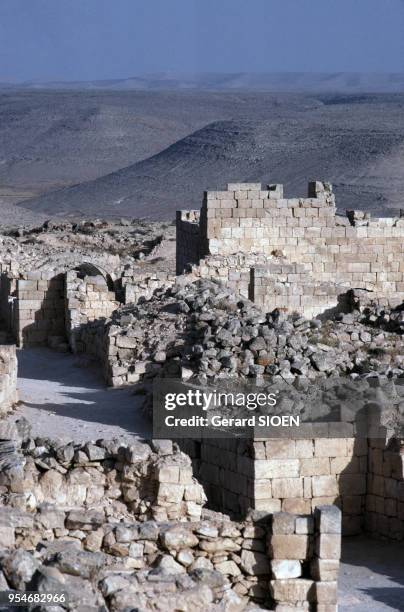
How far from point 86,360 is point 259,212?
21.7 feet

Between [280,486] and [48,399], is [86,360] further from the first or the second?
[280,486]

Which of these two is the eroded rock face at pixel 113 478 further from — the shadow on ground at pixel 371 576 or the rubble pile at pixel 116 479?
the shadow on ground at pixel 371 576

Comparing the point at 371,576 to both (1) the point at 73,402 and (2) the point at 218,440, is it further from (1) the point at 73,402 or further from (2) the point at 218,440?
(1) the point at 73,402

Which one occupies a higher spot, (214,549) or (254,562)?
(214,549)

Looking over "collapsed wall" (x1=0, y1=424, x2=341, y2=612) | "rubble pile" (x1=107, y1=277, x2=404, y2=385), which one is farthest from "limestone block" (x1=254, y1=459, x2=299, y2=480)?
"rubble pile" (x1=107, y1=277, x2=404, y2=385)

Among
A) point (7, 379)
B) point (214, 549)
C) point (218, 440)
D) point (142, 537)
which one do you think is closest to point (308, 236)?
point (7, 379)

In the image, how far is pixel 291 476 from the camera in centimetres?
1281

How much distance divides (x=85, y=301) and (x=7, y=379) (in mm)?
5352

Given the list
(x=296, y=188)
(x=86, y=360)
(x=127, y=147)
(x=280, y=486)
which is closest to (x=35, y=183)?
(x=127, y=147)

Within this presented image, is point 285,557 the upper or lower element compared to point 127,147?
lower

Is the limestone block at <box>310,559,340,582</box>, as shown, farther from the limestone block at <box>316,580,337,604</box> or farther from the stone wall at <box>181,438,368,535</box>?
the stone wall at <box>181,438,368,535</box>

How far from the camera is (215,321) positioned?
Answer: 55.8 feet

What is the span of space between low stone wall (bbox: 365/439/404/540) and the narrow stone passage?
2.10 metres

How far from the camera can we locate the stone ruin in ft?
30.3
